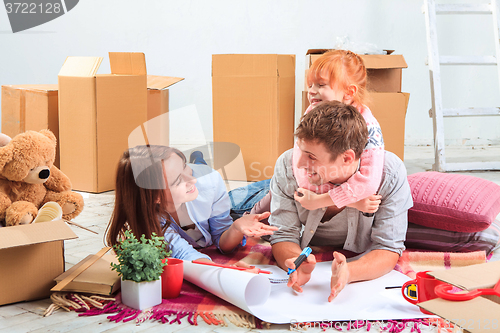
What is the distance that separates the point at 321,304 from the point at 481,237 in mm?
688

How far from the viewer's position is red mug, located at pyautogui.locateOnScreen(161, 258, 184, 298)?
113 cm

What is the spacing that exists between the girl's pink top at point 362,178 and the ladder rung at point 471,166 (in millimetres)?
1810

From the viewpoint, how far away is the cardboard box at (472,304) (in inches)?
30.0

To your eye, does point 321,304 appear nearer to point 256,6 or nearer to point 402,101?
point 402,101

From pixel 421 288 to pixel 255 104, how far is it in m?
1.74

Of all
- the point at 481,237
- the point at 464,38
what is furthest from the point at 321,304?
the point at 464,38

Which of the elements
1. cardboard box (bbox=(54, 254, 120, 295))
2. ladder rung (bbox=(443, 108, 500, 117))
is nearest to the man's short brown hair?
cardboard box (bbox=(54, 254, 120, 295))

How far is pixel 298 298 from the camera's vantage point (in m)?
1.12

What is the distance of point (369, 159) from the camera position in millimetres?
1226

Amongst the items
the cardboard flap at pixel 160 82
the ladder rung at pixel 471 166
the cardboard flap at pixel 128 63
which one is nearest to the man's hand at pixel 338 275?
the cardboard flap at pixel 128 63

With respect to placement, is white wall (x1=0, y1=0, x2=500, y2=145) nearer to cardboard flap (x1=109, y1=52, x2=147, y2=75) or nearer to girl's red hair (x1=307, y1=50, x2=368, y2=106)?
cardboard flap (x1=109, y1=52, x2=147, y2=75)

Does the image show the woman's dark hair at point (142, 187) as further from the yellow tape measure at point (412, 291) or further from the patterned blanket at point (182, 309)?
the yellow tape measure at point (412, 291)

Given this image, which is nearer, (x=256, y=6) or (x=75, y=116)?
(x=75, y=116)

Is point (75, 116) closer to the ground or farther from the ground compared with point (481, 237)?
farther from the ground
